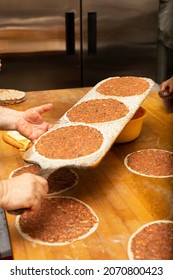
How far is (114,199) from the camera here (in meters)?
1.29

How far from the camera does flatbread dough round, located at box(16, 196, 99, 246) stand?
111 centimetres

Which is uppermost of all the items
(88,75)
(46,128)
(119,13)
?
(119,13)

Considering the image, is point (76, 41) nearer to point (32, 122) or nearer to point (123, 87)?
point (123, 87)

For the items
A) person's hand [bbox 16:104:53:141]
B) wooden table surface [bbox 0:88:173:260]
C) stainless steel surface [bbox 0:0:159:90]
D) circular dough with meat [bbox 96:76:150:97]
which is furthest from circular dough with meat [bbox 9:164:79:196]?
stainless steel surface [bbox 0:0:159:90]

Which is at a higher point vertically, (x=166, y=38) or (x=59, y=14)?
(x=59, y=14)

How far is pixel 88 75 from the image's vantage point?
322 cm

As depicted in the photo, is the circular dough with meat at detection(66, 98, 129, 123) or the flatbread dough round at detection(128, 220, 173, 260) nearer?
the flatbread dough round at detection(128, 220, 173, 260)

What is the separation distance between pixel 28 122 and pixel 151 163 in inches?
19.8

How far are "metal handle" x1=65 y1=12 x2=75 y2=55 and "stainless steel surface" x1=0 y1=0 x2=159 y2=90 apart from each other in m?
0.02

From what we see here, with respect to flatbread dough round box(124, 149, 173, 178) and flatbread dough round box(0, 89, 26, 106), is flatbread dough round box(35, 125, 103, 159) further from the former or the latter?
flatbread dough round box(0, 89, 26, 106)

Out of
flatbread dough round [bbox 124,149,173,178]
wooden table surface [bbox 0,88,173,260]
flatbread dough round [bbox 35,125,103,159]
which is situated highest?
flatbread dough round [bbox 35,125,103,159]
